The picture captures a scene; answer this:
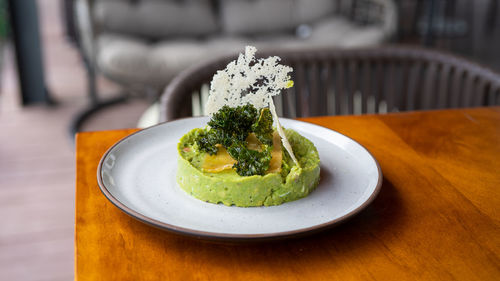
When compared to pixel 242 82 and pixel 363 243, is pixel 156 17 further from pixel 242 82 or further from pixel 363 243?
pixel 363 243

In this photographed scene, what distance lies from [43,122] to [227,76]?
9.33 feet

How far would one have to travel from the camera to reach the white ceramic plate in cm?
66

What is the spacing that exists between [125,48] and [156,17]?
0.52m

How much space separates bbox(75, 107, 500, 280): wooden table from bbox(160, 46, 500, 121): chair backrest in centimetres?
55

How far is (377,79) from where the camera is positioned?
154 centimetres

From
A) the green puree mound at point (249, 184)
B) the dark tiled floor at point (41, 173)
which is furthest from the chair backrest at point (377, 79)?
the dark tiled floor at point (41, 173)

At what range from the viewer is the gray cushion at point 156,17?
11.1 feet

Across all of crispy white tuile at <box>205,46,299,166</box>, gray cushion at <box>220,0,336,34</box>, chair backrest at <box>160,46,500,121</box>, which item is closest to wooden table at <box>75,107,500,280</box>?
crispy white tuile at <box>205,46,299,166</box>

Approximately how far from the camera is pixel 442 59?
58.2 inches

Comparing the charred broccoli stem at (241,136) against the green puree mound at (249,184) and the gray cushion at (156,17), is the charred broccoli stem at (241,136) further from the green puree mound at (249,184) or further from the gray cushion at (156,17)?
the gray cushion at (156,17)

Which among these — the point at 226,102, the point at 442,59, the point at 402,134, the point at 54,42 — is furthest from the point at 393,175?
the point at 54,42

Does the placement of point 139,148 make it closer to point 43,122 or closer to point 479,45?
point 43,122

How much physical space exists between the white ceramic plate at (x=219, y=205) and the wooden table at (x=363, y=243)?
0.08 feet

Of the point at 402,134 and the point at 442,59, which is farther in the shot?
the point at 442,59
